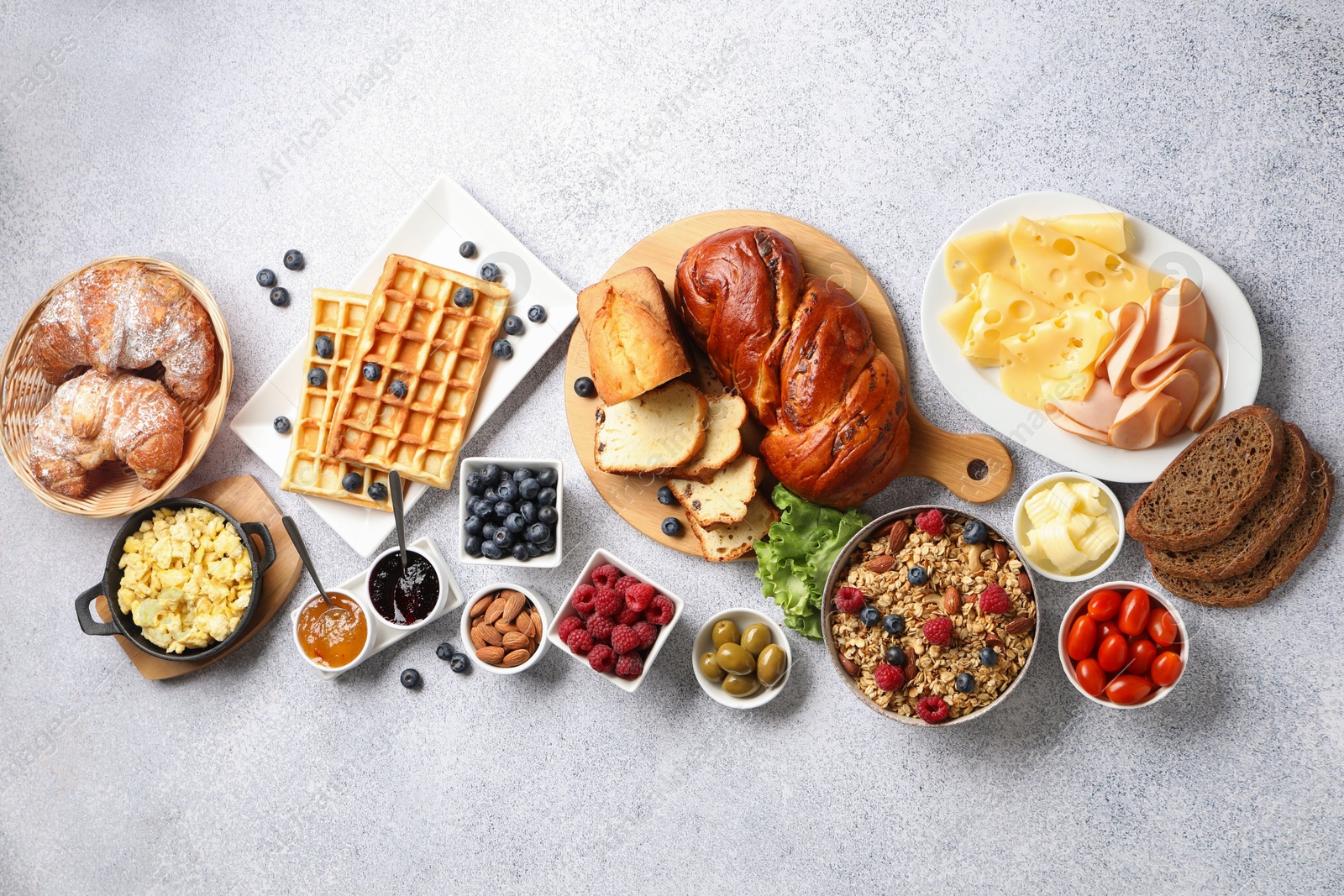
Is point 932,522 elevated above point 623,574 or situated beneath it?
elevated above

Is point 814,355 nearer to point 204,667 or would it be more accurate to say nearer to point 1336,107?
point 1336,107

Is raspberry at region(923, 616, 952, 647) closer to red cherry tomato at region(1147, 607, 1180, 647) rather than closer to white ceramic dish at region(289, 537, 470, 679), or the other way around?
red cherry tomato at region(1147, 607, 1180, 647)

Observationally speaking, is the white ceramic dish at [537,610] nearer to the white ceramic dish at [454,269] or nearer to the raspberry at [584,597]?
the raspberry at [584,597]

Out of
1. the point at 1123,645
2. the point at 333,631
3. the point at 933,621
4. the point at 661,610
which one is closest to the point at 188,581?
the point at 333,631

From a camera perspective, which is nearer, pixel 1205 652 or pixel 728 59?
pixel 1205 652

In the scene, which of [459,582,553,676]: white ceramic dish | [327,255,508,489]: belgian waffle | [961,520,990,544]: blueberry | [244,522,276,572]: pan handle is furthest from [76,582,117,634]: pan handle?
[961,520,990,544]: blueberry

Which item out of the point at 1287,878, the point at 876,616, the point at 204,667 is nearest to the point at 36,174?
the point at 204,667

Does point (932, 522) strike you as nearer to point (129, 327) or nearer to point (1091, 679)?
point (1091, 679)
